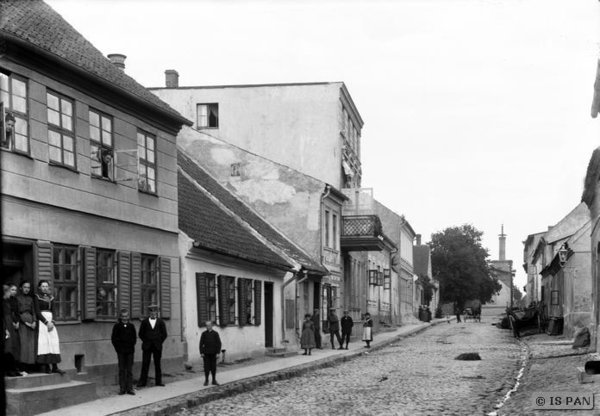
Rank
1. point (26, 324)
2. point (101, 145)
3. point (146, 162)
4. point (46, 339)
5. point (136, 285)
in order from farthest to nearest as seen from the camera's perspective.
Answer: point (146, 162) < point (136, 285) < point (101, 145) < point (46, 339) < point (26, 324)

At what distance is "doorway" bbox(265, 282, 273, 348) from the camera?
27234 mm

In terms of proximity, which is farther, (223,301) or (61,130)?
(223,301)

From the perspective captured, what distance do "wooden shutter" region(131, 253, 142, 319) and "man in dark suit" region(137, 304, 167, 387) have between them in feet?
2.89

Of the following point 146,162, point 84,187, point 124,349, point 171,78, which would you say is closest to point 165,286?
point 146,162

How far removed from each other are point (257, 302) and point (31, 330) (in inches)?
484

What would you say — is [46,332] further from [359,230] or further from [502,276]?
[502,276]

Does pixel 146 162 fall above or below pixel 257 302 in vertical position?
above

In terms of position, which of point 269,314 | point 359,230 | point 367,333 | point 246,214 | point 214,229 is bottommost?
point 367,333

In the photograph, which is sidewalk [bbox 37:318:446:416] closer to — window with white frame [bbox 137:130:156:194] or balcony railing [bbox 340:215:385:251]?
window with white frame [bbox 137:130:156:194]

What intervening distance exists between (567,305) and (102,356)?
24.3 m

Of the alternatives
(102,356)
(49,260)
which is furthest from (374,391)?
(49,260)

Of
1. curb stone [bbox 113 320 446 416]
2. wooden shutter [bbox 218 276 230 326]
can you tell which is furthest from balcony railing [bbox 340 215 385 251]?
wooden shutter [bbox 218 276 230 326]

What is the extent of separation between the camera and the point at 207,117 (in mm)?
37875

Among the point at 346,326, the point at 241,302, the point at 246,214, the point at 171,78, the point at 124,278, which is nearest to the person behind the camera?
the point at 124,278
